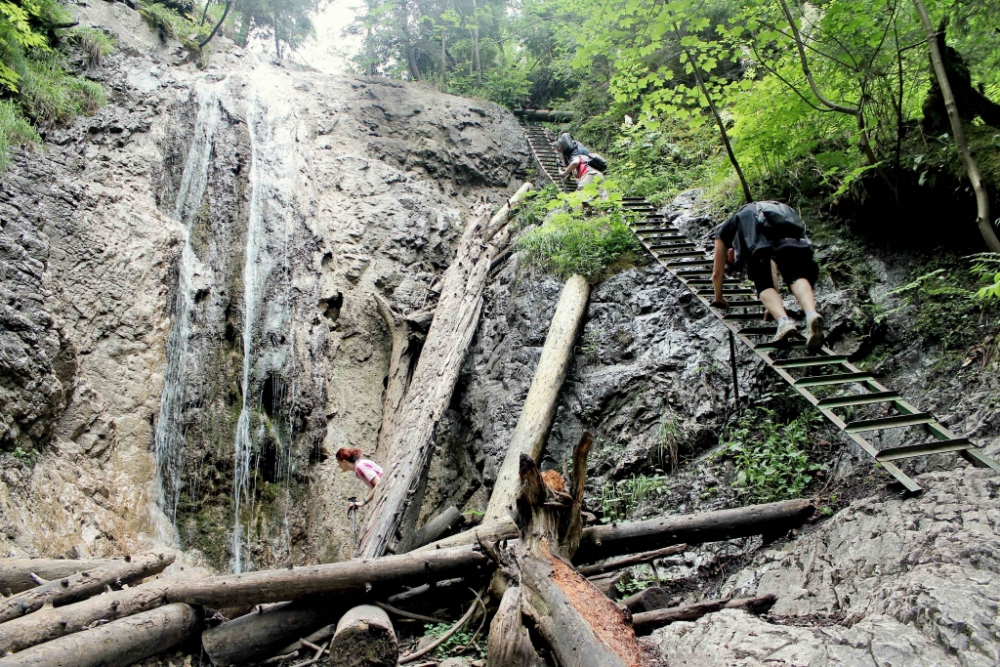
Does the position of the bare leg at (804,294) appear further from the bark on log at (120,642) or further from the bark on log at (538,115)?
the bark on log at (538,115)

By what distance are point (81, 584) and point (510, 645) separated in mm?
2790

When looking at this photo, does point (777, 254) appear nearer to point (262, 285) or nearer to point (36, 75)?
point (262, 285)

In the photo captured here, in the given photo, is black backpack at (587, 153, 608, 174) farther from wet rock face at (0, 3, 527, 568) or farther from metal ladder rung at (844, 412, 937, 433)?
metal ladder rung at (844, 412, 937, 433)

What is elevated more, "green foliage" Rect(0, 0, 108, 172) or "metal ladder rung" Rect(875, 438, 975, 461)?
"green foliage" Rect(0, 0, 108, 172)

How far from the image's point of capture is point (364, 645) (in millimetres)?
3504

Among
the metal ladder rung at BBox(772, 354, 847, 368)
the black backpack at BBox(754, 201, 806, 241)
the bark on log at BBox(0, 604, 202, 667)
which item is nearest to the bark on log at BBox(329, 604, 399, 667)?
the bark on log at BBox(0, 604, 202, 667)

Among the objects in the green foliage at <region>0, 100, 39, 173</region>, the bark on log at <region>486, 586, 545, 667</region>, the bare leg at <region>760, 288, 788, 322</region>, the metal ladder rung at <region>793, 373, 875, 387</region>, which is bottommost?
the bark on log at <region>486, 586, 545, 667</region>

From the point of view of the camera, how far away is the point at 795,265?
5.15 m

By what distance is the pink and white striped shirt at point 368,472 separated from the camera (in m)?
6.38

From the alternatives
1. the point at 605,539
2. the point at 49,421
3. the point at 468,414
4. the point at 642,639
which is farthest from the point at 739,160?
the point at 49,421

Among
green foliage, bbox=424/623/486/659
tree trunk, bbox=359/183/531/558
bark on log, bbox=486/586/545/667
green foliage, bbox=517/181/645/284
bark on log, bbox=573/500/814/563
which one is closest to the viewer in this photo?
bark on log, bbox=486/586/545/667

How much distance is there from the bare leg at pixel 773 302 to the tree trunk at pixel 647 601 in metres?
2.50

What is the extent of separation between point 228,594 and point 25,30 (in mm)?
8972

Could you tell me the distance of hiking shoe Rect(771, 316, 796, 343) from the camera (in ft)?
16.1
